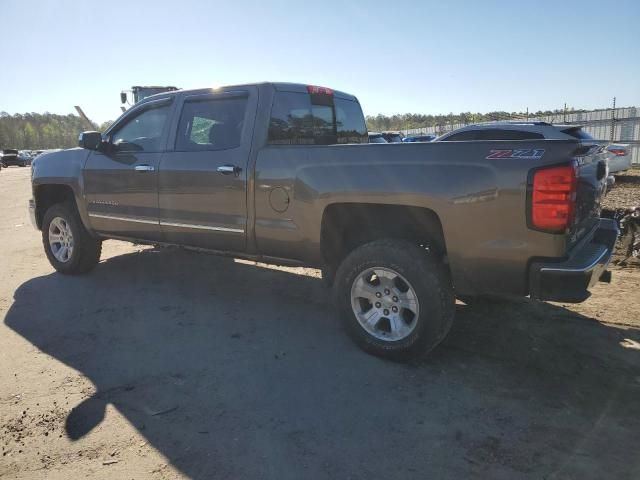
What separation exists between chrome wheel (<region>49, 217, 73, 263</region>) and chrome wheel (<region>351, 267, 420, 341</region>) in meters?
3.92

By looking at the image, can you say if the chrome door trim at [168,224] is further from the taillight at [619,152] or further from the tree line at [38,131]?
the tree line at [38,131]

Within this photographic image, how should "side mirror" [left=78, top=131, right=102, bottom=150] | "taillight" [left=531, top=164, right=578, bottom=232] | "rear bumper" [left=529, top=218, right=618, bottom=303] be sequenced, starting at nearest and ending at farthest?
1. "taillight" [left=531, top=164, right=578, bottom=232]
2. "rear bumper" [left=529, top=218, right=618, bottom=303]
3. "side mirror" [left=78, top=131, right=102, bottom=150]

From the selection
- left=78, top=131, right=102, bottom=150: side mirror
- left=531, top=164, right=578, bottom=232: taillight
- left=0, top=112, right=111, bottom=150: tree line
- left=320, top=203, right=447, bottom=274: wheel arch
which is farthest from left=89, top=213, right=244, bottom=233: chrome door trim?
left=0, top=112, right=111, bottom=150: tree line

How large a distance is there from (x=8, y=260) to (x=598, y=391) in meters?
7.22

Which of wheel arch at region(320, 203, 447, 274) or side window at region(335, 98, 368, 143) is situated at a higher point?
side window at region(335, 98, 368, 143)

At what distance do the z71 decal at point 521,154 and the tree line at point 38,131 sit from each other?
366 ft

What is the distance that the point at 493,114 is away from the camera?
1034 inches

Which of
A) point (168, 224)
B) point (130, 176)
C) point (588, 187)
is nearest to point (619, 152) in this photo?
point (588, 187)

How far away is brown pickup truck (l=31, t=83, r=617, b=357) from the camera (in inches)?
118

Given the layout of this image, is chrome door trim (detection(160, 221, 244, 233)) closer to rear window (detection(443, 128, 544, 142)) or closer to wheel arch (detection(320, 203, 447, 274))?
wheel arch (detection(320, 203, 447, 274))

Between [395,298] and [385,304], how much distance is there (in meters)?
0.10

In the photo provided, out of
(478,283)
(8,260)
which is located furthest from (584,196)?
(8,260)

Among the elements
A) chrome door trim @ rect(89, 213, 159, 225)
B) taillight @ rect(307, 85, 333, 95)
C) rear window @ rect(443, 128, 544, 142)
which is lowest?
chrome door trim @ rect(89, 213, 159, 225)

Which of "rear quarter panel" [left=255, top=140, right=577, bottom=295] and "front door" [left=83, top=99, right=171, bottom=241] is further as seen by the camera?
"front door" [left=83, top=99, right=171, bottom=241]
